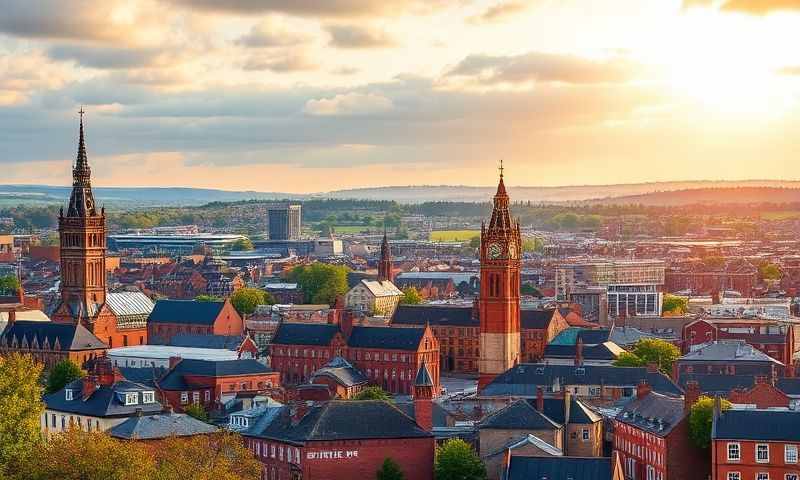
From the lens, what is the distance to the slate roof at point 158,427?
366ft

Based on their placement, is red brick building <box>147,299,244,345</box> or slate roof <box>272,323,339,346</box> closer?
slate roof <box>272,323,339,346</box>

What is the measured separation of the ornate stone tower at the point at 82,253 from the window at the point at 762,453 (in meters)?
105

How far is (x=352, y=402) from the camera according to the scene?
110 m

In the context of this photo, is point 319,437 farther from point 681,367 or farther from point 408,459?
point 681,367

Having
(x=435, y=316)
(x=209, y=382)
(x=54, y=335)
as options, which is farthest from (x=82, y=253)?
(x=209, y=382)

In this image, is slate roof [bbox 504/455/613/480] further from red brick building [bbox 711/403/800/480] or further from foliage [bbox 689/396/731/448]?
foliage [bbox 689/396/731/448]

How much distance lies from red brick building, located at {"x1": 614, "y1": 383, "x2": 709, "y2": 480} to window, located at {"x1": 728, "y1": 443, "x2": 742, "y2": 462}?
6.50 m

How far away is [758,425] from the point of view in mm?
99250

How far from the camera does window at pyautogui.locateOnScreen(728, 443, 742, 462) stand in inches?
3895

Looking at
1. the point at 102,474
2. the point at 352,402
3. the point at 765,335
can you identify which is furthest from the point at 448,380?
the point at 102,474

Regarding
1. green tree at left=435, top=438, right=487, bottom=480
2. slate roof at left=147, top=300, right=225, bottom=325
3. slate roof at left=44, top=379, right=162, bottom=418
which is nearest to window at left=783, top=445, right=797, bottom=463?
green tree at left=435, top=438, right=487, bottom=480

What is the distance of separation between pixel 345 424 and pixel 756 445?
25560mm

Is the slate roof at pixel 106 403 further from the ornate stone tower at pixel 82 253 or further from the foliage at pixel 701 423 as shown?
the ornate stone tower at pixel 82 253

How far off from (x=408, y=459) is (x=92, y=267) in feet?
306
